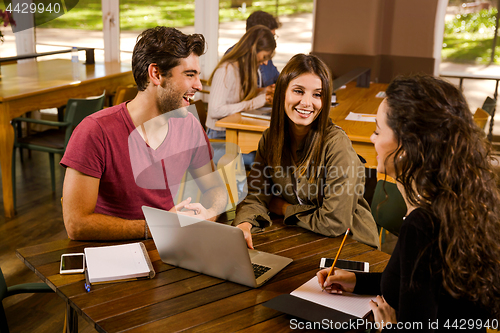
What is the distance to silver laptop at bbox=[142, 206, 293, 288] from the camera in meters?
1.22

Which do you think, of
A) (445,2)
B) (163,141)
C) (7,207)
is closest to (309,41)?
(445,2)

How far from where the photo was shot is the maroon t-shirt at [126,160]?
1.62 meters

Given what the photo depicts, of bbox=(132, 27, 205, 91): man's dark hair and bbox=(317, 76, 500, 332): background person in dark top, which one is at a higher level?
bbox=(132, 27, 205, 91): man's dark hair

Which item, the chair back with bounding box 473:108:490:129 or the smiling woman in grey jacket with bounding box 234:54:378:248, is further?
the chair back with bounding box 473:108:490:129

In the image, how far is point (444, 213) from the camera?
1006 mm

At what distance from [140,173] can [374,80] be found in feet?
14.0

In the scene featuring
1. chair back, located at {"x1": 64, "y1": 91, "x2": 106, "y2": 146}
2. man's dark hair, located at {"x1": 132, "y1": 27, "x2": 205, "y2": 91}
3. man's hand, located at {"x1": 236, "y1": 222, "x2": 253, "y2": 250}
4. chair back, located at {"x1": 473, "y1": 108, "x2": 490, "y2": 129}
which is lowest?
man's hand, located at {"x1": 236, "y1": 222, "x2": 253, "y2": 250}

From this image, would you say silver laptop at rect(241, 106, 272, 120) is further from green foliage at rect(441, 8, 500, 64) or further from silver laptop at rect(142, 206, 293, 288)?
green foliage at rect(441, 8, 500, 64)

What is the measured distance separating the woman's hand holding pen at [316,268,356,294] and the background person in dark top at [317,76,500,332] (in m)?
0.19

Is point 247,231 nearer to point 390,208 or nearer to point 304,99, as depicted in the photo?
point 304,99

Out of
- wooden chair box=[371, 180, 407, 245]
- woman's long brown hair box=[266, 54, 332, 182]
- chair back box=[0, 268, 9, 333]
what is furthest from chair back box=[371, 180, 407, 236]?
chair back box=[0, 268, 9, 333]

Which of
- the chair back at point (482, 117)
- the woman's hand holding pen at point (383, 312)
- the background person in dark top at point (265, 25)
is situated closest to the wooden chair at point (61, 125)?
the background person in dark top at point (265, 25)

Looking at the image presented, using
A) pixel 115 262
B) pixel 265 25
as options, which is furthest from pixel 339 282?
pixel 265 25

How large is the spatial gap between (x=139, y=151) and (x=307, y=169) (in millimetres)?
650
